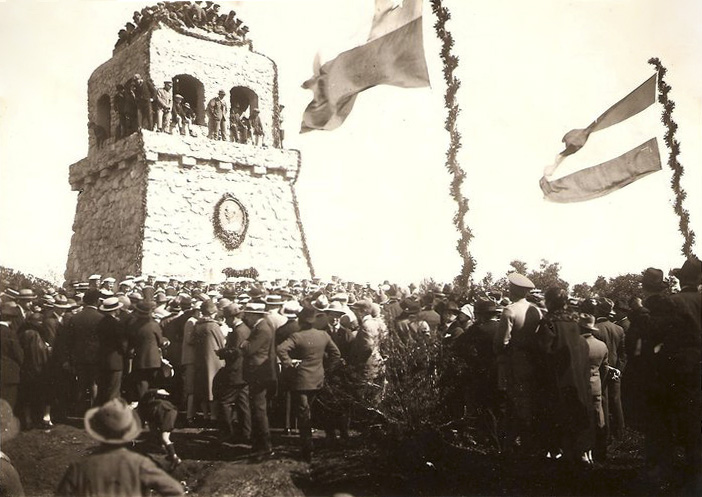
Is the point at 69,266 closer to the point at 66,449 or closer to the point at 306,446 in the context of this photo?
the point at 66,449

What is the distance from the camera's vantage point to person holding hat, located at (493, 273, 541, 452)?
652cm

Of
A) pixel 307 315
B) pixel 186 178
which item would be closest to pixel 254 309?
pixel 307 315

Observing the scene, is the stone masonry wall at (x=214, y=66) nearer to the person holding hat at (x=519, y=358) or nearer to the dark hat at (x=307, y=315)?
the dark hat at (x=307, y=315)

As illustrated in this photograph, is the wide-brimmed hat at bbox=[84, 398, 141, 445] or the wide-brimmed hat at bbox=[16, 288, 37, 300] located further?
the wide-brimmed hat at bbox=[16, 288, 37, 300]

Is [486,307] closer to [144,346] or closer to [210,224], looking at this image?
[144,346]

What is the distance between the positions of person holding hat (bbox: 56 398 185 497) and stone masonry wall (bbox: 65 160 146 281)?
12.4 metres

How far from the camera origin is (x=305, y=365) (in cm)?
718

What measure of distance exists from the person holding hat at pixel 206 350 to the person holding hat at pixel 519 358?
3.69 m

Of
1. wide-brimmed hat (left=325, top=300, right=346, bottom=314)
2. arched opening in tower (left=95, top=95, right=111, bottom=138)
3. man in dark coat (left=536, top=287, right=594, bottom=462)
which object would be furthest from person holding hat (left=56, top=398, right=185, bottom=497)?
arched opening in tower (left=95, top=95, right=111, bottom=138)

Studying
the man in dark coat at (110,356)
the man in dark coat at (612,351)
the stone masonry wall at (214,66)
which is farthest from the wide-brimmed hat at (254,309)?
the stone masonry wall at (214,66)

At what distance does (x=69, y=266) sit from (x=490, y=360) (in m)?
16.4

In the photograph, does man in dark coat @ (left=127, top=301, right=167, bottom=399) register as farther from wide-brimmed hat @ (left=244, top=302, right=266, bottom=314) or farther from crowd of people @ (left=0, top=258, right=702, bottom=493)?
wide-brimmed hat @ (left=244, top=302, right=266, bottom=314)

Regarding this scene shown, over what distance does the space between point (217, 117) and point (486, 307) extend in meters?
13.0

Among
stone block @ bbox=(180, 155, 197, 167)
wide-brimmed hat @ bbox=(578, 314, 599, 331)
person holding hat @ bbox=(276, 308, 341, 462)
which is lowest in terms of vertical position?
person holding hat @ bbox=(276, 308, 341, 462)
